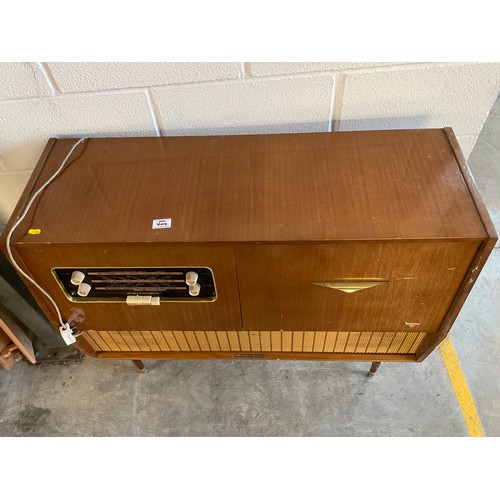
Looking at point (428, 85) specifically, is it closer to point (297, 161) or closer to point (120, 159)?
point (297, 161)

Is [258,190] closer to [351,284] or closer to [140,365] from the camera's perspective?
[351,284]

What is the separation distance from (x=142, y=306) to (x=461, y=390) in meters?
1.18

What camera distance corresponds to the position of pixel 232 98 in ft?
3.72

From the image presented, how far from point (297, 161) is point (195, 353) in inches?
28.1

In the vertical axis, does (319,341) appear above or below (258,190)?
below

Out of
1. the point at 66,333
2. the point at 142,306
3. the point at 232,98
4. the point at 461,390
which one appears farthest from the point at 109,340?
the point at 461,390

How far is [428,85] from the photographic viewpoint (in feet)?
3.64

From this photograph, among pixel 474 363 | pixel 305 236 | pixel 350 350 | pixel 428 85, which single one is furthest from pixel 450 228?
pixel 474 363

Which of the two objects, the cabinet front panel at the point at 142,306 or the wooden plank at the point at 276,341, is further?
the wooden plank at the point at 276,341

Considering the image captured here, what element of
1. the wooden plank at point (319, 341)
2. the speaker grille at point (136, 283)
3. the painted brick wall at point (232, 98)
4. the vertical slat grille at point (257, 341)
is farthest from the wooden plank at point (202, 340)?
the painted brick wall at point (232, 98)

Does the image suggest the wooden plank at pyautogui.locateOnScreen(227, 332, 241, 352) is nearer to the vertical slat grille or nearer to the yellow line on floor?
the vertical slat grille

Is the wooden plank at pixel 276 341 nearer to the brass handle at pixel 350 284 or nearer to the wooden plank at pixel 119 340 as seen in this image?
the brass handle at pixel 350 284

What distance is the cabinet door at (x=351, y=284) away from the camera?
898mm

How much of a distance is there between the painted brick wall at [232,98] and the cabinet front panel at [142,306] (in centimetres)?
44
